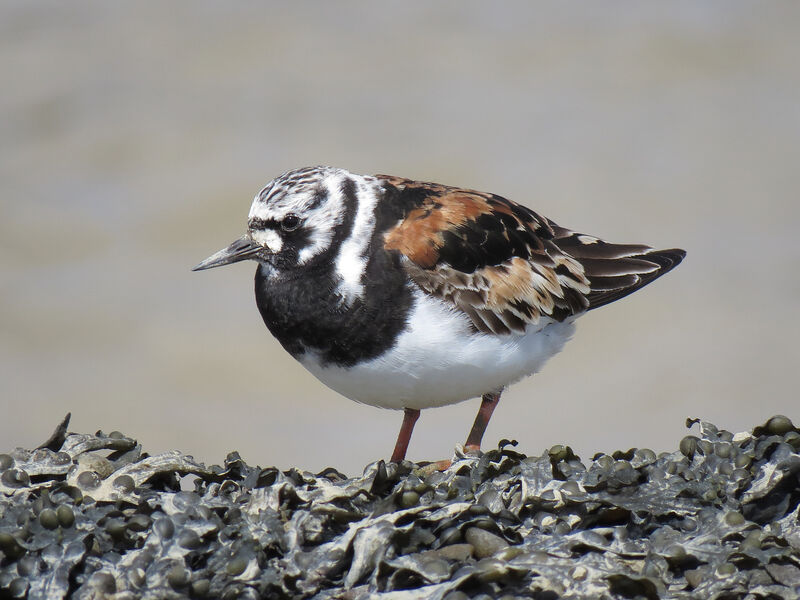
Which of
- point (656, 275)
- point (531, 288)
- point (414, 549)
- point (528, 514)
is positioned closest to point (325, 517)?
point (414, 549)

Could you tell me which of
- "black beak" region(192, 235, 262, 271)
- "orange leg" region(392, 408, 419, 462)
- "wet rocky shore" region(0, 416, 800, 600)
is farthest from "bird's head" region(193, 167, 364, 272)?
"wet rocky shore" region(0, 416, 800, 600)

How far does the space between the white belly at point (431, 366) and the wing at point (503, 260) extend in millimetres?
91

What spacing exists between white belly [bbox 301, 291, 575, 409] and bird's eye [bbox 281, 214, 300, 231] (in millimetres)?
576

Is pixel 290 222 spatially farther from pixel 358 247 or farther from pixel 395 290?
pixel 395 290

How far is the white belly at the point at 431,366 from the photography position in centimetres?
434

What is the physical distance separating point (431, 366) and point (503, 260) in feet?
2.86

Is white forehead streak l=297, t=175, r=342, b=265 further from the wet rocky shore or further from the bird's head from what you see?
the wet rocky shore

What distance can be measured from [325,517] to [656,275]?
2966mm

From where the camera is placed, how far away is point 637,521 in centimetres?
330

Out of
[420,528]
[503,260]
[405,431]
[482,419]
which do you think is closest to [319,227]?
[503,260]

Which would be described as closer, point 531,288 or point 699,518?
point 699,518

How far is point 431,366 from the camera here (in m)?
4.39

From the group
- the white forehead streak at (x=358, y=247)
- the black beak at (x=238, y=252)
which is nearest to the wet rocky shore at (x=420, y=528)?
the white forehead streak at (x=358, y=247)

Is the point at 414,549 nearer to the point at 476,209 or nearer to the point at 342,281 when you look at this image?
the point at 342,281
